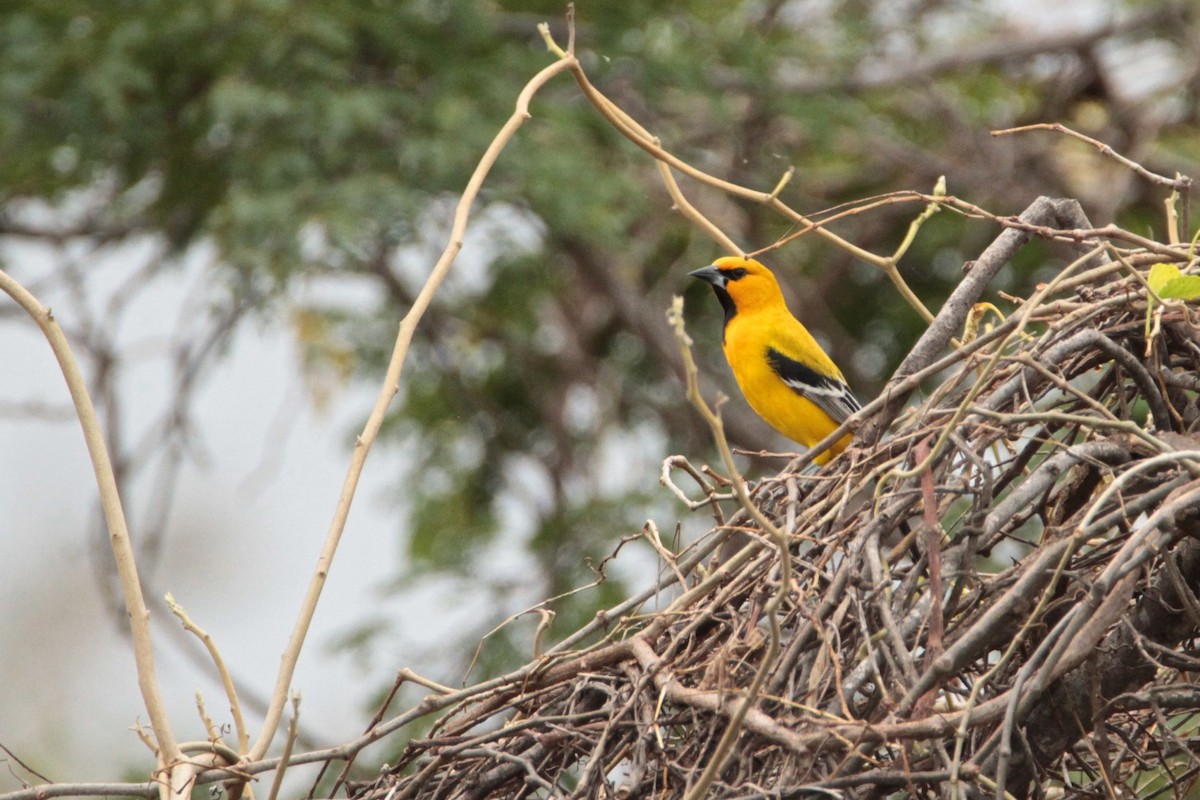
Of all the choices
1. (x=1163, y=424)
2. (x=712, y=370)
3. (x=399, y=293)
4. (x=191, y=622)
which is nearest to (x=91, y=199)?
(x=399, y=293)

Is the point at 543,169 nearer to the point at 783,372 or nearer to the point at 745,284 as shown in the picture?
the point at 745,284

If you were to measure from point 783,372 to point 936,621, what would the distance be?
11.1 ft

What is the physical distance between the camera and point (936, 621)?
6.37 feet

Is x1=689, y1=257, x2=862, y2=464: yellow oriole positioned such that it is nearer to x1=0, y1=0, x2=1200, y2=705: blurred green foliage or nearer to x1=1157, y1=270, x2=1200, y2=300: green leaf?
x1=0, y1=0, x2=1200, y2=705: blurred green foliage

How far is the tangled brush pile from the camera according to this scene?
189 cm

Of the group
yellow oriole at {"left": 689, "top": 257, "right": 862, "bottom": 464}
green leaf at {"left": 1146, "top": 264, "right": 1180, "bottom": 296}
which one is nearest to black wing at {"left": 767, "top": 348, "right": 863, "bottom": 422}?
yellow oriole at {"left": 689, "top": 257, "right": 862, "bottom": 464}

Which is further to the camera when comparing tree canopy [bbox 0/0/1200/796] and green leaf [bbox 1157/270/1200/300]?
tree canopy [bbox 0/0/1200/796]

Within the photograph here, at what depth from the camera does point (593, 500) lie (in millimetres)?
7543

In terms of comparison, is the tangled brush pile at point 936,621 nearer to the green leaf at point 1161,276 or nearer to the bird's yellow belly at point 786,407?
the green leaf at point 1161,276

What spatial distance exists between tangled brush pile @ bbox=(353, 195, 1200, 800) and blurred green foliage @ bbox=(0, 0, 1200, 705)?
381 cm

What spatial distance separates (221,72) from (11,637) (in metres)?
8.36

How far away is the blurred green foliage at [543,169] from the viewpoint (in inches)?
239

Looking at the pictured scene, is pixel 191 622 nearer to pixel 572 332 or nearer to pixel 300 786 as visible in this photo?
pixel 300 786

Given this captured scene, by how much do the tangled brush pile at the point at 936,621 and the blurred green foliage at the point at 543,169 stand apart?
381cm
